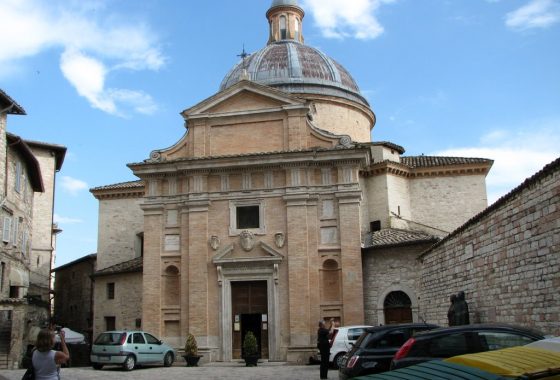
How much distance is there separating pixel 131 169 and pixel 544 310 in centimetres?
2028

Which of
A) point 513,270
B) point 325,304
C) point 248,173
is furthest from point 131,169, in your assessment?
point 513,270

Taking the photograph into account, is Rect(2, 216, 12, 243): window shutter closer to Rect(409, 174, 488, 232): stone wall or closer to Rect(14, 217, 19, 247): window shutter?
Rect(14, 217, 19, 247): window shutter

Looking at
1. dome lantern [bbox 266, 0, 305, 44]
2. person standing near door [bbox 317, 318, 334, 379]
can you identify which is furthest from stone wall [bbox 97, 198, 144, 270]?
person standing near door [bbox 317, 318, 334, 379]

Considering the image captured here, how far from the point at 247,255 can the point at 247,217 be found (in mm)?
A: 1687

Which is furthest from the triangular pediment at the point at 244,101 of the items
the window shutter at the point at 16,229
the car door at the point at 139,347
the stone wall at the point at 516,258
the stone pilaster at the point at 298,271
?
the stone wall at the point at 516,258

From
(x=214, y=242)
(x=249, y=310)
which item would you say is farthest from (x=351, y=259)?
(x=214, y=242)

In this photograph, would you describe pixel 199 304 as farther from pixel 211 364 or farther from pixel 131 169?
pixel 131 169

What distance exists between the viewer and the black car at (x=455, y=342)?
988 cm

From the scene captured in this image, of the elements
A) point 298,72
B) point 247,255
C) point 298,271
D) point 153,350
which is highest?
point 298,72

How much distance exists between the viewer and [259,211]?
27.1m

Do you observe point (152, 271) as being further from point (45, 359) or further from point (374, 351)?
point (45, 359)

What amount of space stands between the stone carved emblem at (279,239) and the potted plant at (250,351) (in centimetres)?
403

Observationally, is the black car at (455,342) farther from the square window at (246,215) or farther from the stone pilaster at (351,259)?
the square window at (246,215)

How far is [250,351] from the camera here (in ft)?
78.5
